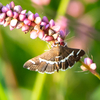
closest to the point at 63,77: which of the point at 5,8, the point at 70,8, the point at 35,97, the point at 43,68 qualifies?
the point at 35,97

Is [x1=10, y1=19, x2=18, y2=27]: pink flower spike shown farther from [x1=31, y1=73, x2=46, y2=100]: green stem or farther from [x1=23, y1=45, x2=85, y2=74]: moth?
[x1=31, y1=73, x2=46, y2=100]: green stem

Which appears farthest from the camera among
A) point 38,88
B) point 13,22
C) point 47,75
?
point 47,75

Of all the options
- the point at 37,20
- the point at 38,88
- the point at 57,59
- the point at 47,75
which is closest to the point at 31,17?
the point at 37,20

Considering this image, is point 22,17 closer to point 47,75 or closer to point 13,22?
point 13,22

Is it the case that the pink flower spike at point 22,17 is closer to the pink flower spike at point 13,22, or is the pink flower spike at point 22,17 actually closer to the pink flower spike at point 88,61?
the pink flower spike at point 13,22

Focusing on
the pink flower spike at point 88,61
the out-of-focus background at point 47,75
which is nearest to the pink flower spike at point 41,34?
the pink flower spike at point 88,61

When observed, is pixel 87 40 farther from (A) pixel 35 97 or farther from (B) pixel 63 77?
(A) pixel 35 97
